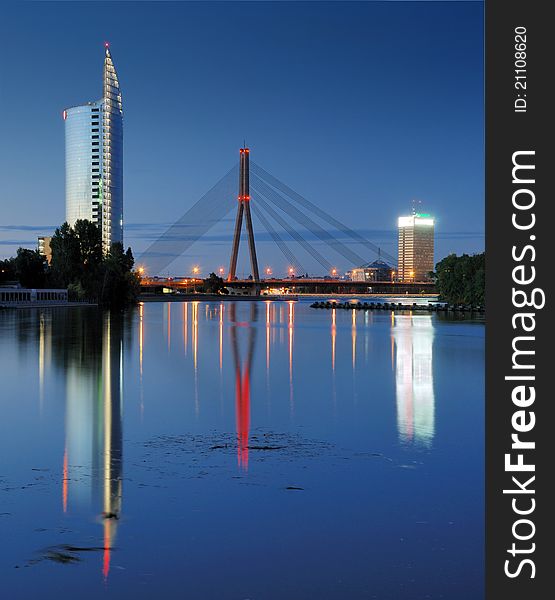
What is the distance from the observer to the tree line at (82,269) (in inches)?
3447

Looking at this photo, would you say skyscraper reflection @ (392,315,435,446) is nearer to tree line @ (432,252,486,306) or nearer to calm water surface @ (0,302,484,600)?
calm water surface @ (0,302,484,600)

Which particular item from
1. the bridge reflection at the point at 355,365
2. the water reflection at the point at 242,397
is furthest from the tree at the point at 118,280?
the water reflection at the point at 242,397

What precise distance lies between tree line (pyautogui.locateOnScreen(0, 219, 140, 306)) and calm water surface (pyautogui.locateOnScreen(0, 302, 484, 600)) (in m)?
67.8

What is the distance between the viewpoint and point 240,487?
984cm

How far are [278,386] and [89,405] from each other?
17.4 feet

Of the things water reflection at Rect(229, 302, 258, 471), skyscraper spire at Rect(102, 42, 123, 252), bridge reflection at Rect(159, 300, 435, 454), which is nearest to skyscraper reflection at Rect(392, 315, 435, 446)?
bridge reflection at Rect(159, 300, 435, 454)

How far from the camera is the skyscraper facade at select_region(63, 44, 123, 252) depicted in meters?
177

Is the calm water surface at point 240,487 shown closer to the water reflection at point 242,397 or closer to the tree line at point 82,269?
the water reflection at point 242,397

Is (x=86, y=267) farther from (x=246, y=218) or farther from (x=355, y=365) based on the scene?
(x=355, y=365)

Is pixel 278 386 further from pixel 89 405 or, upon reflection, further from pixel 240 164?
pixel 240 164

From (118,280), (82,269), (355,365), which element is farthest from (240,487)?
(82,269)
